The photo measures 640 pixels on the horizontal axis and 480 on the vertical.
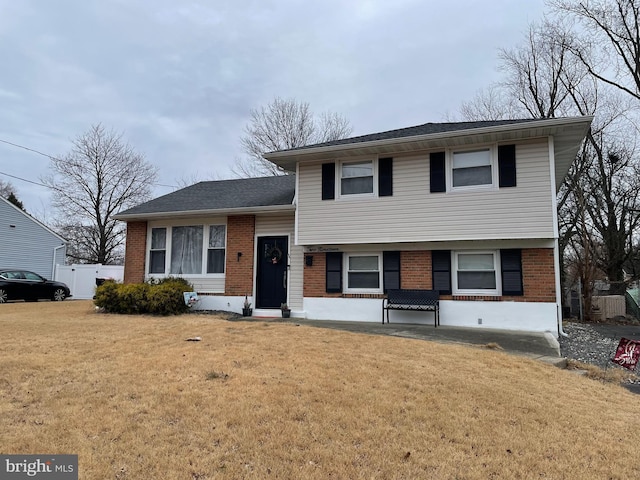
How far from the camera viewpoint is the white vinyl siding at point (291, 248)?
1123cm

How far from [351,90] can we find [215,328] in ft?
52.7

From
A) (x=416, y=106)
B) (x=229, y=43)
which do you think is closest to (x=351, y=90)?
(x=416, y=106)

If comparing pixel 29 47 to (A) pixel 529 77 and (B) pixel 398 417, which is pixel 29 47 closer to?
(B) pixel 398 417

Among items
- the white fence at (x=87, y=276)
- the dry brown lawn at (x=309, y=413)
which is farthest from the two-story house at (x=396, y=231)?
the white fence at (x=87, y=276)

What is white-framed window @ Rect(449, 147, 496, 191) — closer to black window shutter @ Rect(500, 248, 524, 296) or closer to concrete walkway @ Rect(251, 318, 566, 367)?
black window shutter @ Rect(500, 248, 524, 296)

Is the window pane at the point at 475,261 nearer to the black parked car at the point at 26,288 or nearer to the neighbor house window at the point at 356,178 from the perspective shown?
the neighbor house window at the point at 356,178

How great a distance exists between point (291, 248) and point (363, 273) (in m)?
2.21

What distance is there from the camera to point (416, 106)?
2289 centimetres

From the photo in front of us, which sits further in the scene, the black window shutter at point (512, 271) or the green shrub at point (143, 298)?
the green shrub at point (143, 298)

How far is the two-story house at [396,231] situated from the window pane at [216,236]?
0.11ft

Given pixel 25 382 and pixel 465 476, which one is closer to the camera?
pixel 465 476

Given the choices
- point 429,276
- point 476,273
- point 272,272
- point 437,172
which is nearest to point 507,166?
point 437,172

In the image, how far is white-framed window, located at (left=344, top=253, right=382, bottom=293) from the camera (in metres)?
10.4

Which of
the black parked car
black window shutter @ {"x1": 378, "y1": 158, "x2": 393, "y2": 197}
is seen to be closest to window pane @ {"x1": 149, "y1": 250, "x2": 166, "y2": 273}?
black window shutter @ {"x1": 378, "y1": 158, "x2": 393, "y2": 197}
